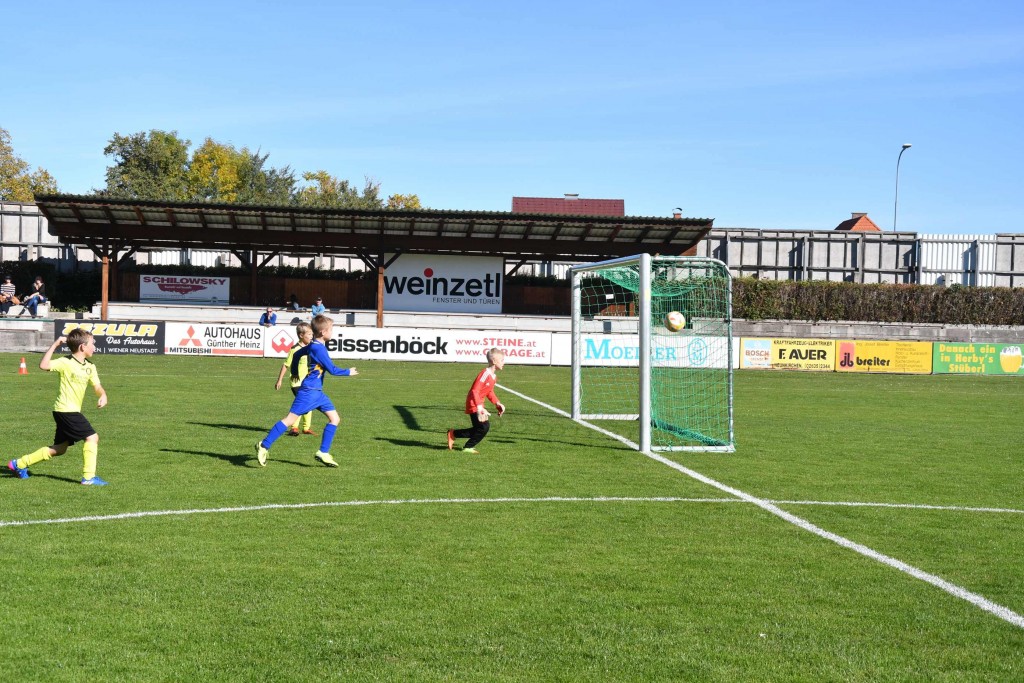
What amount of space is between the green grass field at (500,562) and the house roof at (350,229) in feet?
94.8

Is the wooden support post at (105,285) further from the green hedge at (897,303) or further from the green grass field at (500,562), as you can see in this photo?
the green hedge at (897,303)

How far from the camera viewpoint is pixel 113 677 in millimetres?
4570

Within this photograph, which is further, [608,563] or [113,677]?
[608,563]

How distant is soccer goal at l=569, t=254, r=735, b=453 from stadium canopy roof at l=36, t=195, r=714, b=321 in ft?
45.3

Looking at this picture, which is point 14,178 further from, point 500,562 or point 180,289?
point 500,562

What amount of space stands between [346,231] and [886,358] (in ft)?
78.1


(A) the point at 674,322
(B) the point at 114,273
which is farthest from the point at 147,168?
(A) the point at 674,322

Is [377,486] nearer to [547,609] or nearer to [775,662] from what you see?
[547,609]

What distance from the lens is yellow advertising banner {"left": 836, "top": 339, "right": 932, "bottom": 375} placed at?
34188 mm

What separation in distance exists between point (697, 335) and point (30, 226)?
3930 centimetres

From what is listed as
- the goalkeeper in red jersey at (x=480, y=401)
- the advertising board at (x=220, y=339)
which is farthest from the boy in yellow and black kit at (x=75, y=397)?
the advertising board at (x=220, y=339)

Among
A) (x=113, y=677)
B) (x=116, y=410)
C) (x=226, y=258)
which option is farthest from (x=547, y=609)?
(x=226, y=258)

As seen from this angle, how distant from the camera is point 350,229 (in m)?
43.6

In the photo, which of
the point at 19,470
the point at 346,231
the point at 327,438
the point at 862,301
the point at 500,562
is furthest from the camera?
the point at 862,301
